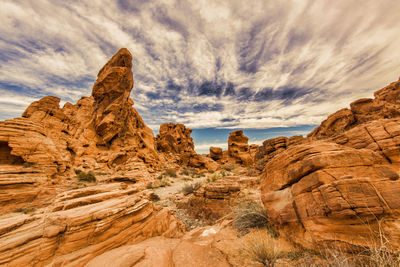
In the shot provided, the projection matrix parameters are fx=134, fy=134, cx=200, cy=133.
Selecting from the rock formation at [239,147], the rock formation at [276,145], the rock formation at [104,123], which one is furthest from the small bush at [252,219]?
the rock formation at [239,147]

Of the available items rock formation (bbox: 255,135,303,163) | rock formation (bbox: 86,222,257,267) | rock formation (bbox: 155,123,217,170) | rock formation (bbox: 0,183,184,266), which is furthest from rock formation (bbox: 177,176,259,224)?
rock formation (bbox: 155,123,217,170)

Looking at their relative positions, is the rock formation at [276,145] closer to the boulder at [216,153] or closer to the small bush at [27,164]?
the small bush at [27,164]

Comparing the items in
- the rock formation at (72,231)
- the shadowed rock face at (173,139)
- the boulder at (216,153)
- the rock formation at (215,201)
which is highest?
the shadowed rock face at (173,139)

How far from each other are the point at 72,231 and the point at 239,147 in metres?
37.5

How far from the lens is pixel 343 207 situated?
239 centimetres

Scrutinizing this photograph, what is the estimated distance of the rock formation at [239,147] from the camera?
118 feet

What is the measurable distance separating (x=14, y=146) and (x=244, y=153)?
37.4 metres

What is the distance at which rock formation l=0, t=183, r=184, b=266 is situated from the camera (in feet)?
7.96

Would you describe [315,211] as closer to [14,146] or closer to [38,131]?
[14,146]

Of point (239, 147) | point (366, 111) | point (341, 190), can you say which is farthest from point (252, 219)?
point (239, 147)

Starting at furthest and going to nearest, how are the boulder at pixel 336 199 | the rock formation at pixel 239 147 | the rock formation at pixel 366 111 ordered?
the rock formation at pixel 239 147
the rock formation at pixel 366 111
the boulder at pixel 336 199

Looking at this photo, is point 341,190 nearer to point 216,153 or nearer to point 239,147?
point 239,147

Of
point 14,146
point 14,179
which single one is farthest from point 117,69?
point 14,179

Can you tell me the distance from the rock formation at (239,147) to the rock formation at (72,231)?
113 feet
